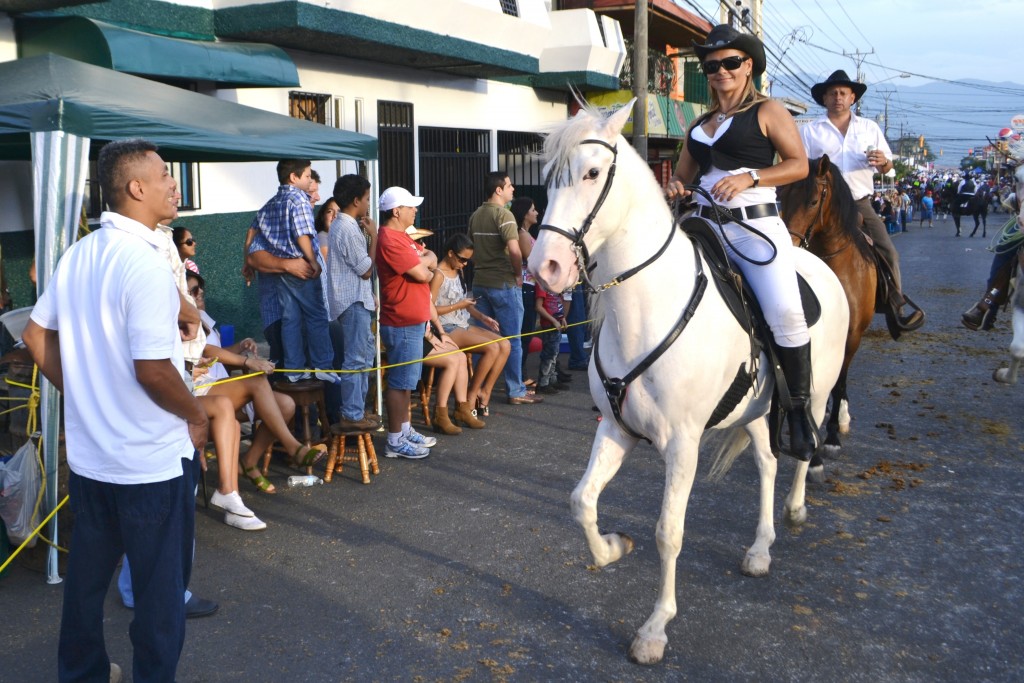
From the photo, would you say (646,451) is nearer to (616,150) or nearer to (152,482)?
(616,150)

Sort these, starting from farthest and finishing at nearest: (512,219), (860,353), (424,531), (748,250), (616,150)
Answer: (860,353), (512,219), (424,531), (748,250), (616,150)

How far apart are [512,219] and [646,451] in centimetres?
264

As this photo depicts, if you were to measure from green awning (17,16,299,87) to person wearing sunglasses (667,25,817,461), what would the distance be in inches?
220

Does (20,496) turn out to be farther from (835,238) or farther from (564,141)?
(835,238)

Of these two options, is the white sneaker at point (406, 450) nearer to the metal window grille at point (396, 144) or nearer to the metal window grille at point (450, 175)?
the metal window grille at point (396, 144)

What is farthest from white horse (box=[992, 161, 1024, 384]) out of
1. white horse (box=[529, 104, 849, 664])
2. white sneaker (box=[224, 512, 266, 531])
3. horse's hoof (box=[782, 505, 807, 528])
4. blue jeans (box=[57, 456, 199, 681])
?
blue jeans (box=[57, 456, 199, 681])

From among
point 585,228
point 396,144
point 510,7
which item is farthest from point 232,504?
point 510,7

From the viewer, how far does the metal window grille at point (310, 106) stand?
12461mm

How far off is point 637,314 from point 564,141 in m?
0.78

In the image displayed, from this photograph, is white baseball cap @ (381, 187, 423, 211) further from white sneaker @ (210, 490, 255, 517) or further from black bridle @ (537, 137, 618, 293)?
black bridle @ (537, 137, 618, 293)

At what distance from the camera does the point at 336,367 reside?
7617 millimetres

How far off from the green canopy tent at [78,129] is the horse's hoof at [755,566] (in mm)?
3554

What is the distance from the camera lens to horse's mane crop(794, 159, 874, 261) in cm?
664

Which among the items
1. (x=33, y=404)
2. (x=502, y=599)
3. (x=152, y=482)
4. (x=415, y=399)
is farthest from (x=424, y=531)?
(x=415, y=399)
